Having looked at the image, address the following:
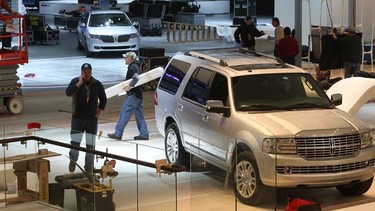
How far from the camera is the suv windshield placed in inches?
474

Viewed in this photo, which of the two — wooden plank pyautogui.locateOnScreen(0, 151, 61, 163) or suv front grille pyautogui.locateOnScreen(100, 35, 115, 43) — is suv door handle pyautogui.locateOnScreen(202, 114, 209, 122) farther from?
suv front grille pyautogui.locateOnScreen(100, 35, 115, 43)

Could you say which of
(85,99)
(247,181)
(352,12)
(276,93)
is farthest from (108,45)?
(247,181)

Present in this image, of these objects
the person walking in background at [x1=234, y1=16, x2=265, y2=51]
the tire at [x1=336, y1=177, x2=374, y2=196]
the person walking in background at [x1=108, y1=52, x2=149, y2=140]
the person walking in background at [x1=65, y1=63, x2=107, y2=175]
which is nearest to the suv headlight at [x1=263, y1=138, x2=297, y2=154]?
the tire at [x1=336, y1=177, x2=374, y2=196]

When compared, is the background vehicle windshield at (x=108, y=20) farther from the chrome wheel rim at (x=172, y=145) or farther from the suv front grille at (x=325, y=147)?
the suv front grille at (x=325, y=147)

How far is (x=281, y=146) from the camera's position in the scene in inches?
432

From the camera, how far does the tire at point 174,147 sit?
496 inches

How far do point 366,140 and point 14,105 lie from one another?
10.1 meters

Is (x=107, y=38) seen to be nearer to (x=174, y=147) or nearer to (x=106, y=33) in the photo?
(x=106, y=33)

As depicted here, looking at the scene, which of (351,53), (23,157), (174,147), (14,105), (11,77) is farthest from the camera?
(351,53)

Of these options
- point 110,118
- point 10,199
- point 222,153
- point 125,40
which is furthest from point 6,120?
point 125,40

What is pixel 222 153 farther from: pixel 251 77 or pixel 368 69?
pixel 368 69

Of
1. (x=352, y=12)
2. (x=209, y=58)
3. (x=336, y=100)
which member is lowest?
(x=336, y=100)

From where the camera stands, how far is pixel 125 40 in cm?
3094

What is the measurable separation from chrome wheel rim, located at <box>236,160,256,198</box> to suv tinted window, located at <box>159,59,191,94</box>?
2779 mm
